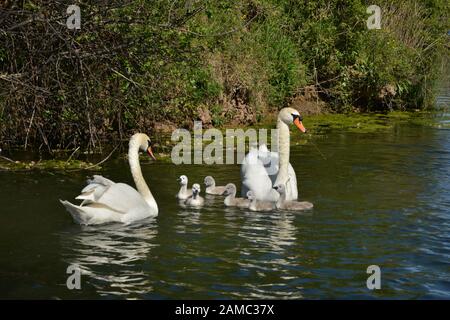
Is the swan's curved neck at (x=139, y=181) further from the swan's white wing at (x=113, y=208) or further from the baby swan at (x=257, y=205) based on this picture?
the baby swan at (x=257, y=205)

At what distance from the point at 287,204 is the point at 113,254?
126 inches

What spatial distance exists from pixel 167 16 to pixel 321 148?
4.64 m

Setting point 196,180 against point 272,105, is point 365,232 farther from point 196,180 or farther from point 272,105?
point 272,105

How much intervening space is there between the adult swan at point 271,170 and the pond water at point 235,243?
0.45 m

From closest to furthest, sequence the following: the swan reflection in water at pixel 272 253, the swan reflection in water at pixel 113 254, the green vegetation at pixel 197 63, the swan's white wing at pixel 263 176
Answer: the swan reflection in water at pixel 272 253 → the swan reflection in water at pixel 113 254 → the swan's white wing at pixel 263 176 → the green vegetation at pixel 197 63

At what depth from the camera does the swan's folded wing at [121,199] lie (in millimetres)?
9938

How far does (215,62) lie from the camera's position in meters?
19.1

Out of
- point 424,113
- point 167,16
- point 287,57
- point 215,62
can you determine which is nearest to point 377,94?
point 424,113

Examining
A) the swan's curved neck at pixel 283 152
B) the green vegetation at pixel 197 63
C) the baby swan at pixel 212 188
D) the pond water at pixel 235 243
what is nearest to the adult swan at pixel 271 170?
the swan's curved neck at pixel 283 152

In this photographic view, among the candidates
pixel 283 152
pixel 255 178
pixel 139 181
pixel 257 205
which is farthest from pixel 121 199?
pixel 283 152

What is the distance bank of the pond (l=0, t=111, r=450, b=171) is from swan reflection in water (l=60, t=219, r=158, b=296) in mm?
2763

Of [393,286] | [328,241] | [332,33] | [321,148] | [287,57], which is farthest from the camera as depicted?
[332,33]

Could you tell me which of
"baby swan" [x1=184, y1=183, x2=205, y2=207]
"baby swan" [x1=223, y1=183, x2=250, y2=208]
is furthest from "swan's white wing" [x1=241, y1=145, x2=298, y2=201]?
"baby swan" [x1=184, y1=183, x2=205, y2=207]

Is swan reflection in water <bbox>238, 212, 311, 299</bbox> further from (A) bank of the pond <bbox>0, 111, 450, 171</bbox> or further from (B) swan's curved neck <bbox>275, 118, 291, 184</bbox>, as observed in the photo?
(A) bank of the pond <bbox>0, 111, 450, 171</bbox>
